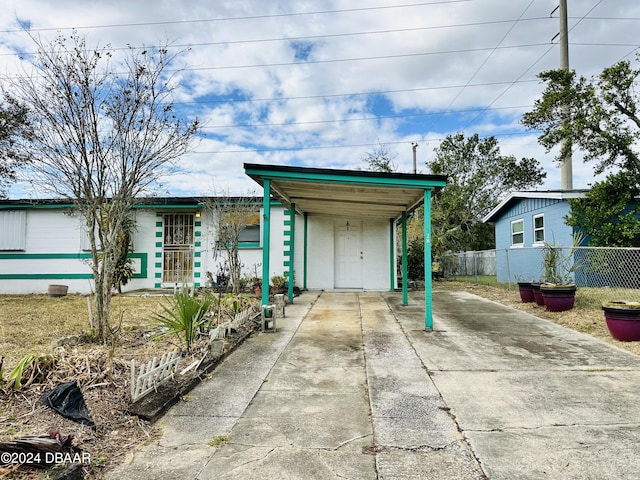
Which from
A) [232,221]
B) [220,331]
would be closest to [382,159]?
[232,221]

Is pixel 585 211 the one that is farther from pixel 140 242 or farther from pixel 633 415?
pixel 140 242

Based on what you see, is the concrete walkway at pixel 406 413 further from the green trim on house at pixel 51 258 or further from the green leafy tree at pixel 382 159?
the green leafy tree at pixel 382 159

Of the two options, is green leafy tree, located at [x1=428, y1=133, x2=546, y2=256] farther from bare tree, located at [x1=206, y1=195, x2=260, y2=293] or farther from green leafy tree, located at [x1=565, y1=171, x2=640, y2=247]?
bare tree, located at [x1=206, y1=195, x2=260, y2=293]

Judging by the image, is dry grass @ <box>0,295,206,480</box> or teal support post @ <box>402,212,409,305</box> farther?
teal support post @ <box>402,212,409,305</box>

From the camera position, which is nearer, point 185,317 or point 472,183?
point 185,317

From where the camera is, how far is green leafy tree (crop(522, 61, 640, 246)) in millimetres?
10422

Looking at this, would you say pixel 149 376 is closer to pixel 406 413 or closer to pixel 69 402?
pixel 69 402

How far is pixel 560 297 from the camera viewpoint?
25.8 ft

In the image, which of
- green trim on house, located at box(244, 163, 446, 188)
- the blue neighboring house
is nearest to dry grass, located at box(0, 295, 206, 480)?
green trim on house, located at box(244, 163, 446, 188)

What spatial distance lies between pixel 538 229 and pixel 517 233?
5.67 feet

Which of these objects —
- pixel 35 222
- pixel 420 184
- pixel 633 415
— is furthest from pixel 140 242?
pixel 633 415

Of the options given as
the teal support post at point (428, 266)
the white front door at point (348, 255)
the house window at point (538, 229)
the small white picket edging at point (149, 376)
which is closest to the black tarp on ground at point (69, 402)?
the small white picket edging at point (149, 376)

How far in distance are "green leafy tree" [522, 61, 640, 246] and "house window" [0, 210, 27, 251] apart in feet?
52.0

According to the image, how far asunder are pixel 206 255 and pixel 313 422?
9.79m
